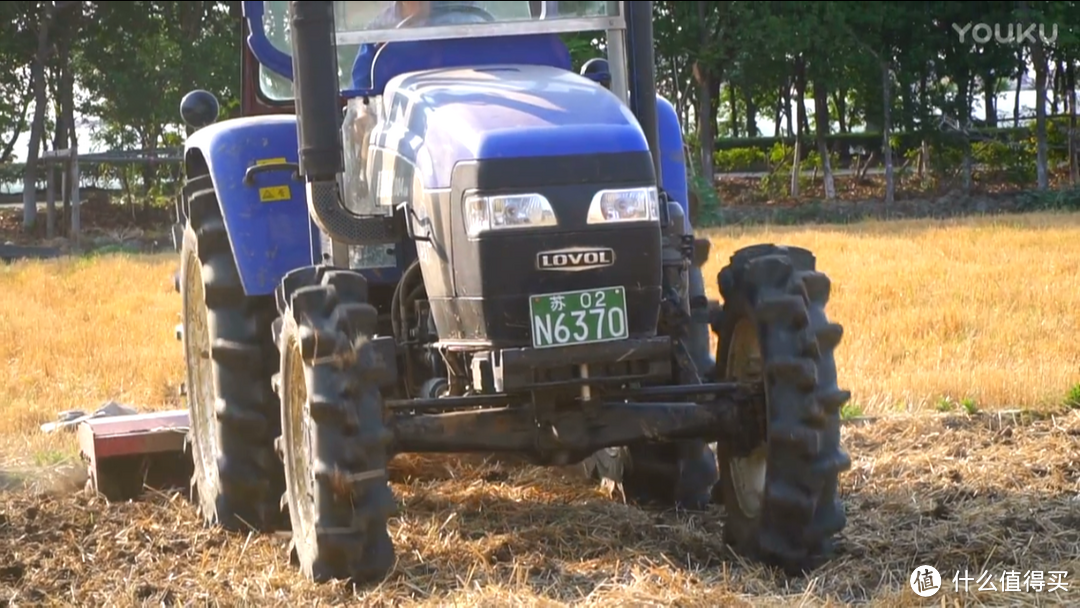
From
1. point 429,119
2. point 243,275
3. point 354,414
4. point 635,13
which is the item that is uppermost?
point 635,13

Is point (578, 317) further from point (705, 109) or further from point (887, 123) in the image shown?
point (705, 109)

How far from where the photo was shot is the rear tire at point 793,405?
496 centimetres

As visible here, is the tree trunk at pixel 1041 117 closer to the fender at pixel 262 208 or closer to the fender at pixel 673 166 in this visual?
the fender at pixel 673 166

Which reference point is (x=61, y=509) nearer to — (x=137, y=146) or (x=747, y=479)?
(x=747, y=479)

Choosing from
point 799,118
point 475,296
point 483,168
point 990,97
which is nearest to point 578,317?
point 475,296

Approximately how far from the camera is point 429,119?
502cm

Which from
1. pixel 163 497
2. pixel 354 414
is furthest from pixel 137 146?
pixel 354 414

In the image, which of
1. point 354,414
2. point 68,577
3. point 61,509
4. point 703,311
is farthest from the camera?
point 61,509

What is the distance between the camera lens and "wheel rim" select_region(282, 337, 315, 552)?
5.10 meters

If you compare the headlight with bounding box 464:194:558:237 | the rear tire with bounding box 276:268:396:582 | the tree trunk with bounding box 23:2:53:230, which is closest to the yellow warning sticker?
the rear tire with bounding box 276:268:396:582

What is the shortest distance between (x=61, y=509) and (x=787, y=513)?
2.97 m

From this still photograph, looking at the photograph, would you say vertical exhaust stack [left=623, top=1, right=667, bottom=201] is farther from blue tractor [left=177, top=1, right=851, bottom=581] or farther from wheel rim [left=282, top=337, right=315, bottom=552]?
wheel rim [left=282, top=337, right=315, bottom=552]
